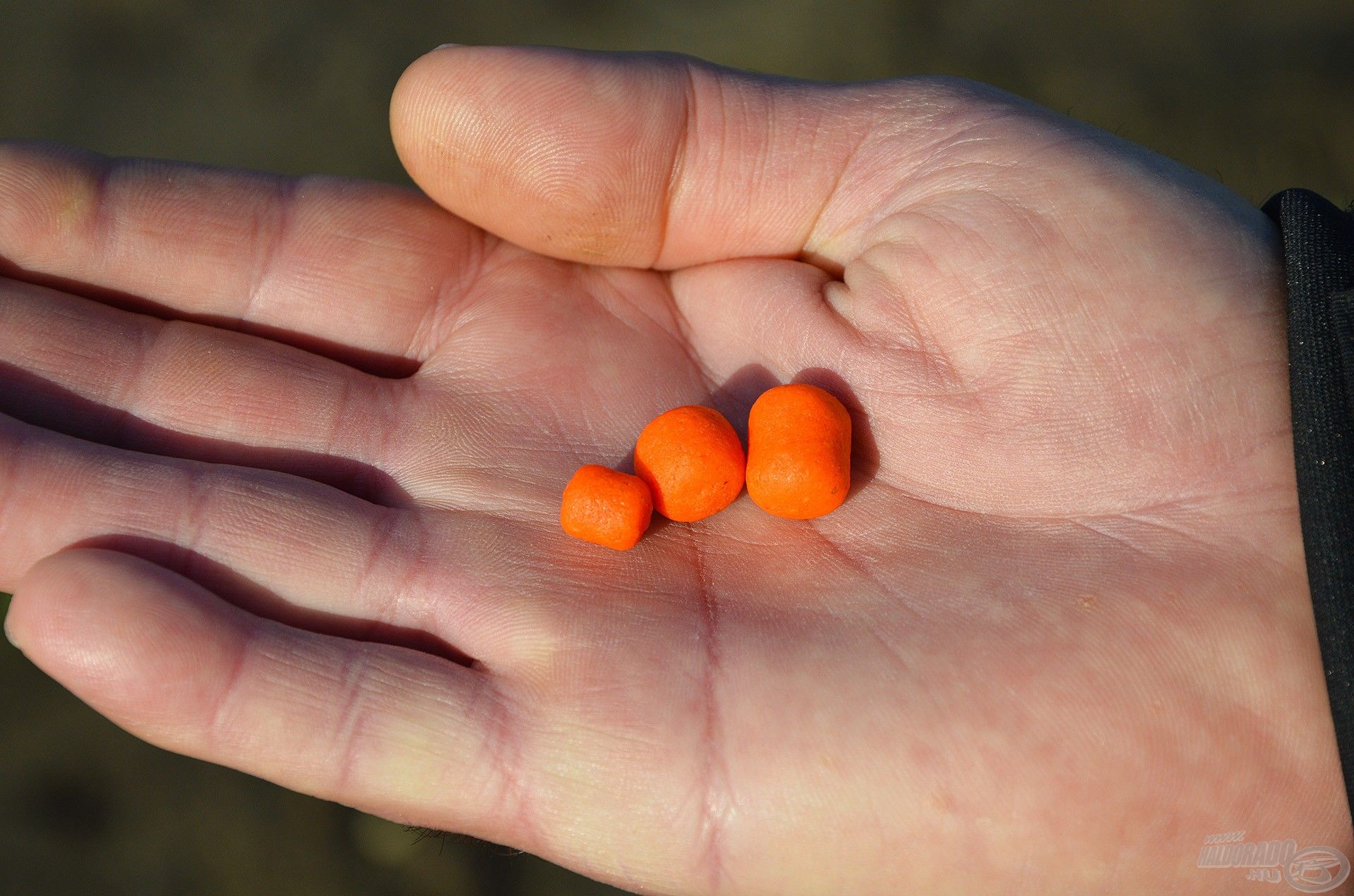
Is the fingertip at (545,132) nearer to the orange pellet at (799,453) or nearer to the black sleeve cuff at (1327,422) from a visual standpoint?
the orange pellet at (799,453)

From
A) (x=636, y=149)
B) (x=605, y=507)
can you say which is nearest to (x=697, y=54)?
(x=636, y=149)

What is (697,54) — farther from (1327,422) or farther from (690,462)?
(1327,422)

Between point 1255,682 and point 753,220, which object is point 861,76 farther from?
point 1255,682

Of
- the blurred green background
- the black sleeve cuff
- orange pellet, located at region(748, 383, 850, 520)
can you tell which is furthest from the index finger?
the black sleeve cuff

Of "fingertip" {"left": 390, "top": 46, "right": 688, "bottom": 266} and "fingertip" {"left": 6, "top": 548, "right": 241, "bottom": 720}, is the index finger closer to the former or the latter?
"fingertip" {"left": 390, "top": 46, "right": 688, "bottom": 266}

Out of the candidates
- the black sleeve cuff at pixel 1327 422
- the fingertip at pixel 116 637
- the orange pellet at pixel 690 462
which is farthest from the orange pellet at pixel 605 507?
the black sleeve cuff at pixel 1327 422
